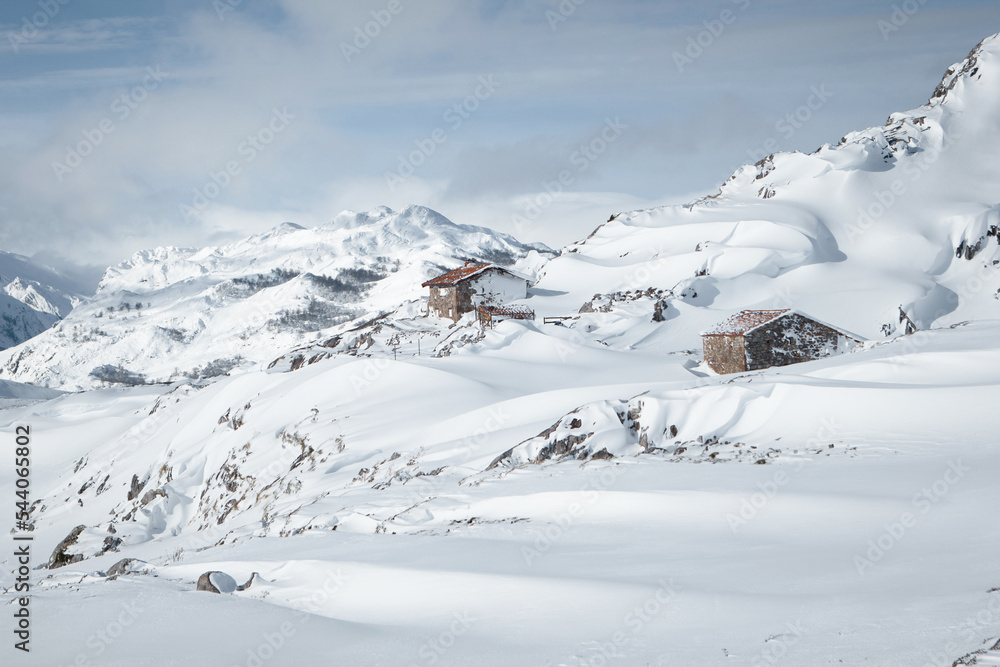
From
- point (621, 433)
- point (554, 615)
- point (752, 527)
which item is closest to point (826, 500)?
point (752, 527)

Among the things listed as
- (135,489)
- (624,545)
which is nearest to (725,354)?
(624,545)

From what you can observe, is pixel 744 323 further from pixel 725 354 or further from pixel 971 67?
pixel 971 67

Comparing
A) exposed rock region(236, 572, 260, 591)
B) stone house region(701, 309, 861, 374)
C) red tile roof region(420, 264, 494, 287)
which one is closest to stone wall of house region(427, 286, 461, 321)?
red tile roof region(420, 264, 494, 287)

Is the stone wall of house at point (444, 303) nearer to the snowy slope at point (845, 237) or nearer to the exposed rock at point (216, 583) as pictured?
the snowy slope at point (845, 237)

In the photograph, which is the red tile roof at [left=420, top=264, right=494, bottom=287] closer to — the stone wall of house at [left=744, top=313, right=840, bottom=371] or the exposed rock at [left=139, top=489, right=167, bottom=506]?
the stone wall of house at [left=744, top=313, right=840, bottom=371]

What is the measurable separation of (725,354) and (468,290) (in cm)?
2553

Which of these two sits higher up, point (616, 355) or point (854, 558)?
point (616, 355)

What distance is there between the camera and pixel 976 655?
4676 millimetres

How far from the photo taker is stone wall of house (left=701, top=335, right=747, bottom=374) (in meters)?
28.9

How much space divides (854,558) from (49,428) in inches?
2080

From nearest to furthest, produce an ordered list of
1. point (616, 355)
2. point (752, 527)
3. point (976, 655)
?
1. point (976, 655)
2. point (752, 527)
3. point (616, 355)

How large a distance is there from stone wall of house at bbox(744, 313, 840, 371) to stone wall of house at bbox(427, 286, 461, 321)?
85.9ft

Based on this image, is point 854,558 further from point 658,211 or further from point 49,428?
point 658,211

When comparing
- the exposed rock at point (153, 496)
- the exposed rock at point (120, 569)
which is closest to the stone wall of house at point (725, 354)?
the exposed rock at point (153, 496)
